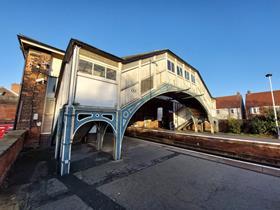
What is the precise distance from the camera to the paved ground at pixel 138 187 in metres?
2.82

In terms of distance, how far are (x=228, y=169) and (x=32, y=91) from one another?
1071 centimetres

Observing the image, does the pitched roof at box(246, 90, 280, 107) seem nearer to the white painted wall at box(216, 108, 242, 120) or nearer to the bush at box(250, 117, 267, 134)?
the white painted wall at box(216, 108, 242, 120)

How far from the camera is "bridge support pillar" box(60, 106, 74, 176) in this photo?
13.9ft

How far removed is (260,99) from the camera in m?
25.5

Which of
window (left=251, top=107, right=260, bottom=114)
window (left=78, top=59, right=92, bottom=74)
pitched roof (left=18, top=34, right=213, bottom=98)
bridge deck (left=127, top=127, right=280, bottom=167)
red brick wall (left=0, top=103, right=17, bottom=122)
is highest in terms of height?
pitched roof (left=18, top=34, right=213, bottom=98)

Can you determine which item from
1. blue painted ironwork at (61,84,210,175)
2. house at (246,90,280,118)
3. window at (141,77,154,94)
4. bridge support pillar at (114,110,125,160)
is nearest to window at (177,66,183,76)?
blue painted ironwork at (61,84,210,175)

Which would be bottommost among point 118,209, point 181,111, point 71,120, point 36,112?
point 118,209

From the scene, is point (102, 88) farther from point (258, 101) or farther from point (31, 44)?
point (258, 101)

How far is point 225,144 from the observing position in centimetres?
748

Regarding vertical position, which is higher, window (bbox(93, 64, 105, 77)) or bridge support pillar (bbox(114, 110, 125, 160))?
window (bbox(93, 64, 105, 77))

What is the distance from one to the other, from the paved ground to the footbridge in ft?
2.80

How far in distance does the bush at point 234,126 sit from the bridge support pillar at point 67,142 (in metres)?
17.8

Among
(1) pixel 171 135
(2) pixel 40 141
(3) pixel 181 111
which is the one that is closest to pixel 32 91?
(2) pixel 40 141

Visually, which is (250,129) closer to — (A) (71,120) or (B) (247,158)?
(B) (247,158)
